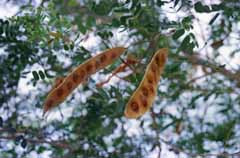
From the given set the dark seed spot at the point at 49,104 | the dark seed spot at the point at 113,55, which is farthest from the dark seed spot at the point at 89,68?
the dark seed spot at the point at 49,104

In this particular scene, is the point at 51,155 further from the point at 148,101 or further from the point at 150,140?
the point at 148,101

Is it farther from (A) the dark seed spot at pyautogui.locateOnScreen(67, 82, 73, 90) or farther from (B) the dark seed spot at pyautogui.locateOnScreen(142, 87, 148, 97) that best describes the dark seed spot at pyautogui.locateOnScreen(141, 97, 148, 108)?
(A) the dark seed spot at pyautogui.locateOnScreen(67, 82, 73, 90)

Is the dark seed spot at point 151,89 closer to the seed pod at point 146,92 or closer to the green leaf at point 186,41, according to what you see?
the seed pod at point 146,92

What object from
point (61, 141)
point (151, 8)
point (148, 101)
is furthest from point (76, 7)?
point (148, 101)

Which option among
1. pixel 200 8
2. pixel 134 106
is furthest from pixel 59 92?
pixel 200 8

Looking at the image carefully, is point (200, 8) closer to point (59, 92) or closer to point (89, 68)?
point (89, 68)

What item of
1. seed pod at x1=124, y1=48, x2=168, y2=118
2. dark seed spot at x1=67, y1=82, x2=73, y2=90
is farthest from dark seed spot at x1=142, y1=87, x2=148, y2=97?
dark seed spot at x1=67, y1=82, x2=73, y2=90
